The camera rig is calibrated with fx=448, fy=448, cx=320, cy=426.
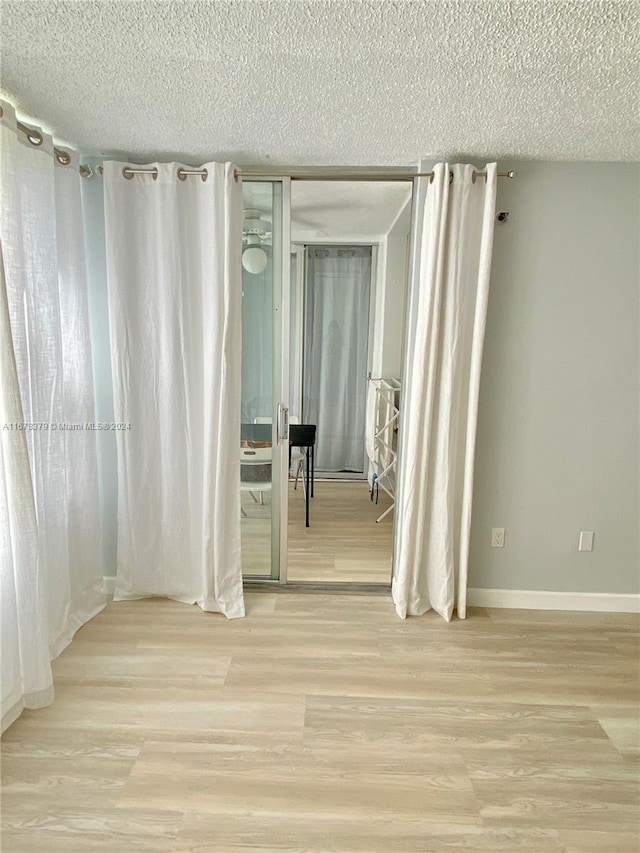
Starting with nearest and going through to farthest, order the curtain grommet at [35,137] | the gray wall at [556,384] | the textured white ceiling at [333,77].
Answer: the textured white ceiling at [333,77], the curtain grommet at [35,137], the gray wall at [556,384]

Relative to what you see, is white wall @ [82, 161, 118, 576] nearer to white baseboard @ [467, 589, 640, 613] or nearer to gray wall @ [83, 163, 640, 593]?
gray wall @ [83, 163, 640, 593]

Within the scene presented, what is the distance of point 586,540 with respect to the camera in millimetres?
2424

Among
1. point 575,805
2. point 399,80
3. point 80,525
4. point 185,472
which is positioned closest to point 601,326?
point 399,80

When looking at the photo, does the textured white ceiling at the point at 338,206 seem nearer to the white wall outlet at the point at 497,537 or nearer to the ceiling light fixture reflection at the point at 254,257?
the ceiling light fixture reflection at the point at 254,257

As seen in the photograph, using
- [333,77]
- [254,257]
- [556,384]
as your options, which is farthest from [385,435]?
[333,77]

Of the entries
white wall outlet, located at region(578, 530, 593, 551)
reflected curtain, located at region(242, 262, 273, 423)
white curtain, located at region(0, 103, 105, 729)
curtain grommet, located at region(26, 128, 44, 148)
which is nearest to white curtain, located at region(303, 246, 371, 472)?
reflected curtain, located at region(242, 262, 273, 423)

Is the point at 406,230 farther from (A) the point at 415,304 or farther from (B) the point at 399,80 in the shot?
(B) the point at 399,80

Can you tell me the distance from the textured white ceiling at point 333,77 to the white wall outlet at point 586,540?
6.10 feet

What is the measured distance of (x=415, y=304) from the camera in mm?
2279

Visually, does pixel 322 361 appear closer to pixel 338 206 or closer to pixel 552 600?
pixel 338 206

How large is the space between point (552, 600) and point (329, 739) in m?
1.53

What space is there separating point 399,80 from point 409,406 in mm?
1372

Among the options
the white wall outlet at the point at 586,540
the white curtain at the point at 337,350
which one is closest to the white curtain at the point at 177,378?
the white wall outlet at the point at 586,540

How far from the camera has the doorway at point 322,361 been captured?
240 centimetres
